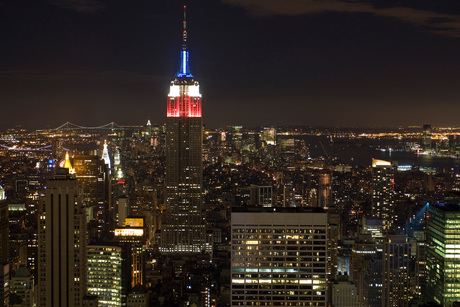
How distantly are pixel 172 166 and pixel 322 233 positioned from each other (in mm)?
12664

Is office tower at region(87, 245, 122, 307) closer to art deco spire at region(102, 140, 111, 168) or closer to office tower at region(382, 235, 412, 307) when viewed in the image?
art deco spire at region(102, 140, 111, 168)

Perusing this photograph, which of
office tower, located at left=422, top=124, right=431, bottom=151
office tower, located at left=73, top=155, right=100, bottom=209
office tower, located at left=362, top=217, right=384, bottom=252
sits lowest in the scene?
office tower, located at left=362, top=217, right=384, bottom=252

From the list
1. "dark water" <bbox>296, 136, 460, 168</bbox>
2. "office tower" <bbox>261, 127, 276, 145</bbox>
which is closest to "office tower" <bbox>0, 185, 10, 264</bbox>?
"office tower" <bbox>261, 127, 276, 145</bbox>

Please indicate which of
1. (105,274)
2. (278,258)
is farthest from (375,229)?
(278,258)

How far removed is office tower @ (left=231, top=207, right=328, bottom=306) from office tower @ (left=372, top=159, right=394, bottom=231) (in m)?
6.62

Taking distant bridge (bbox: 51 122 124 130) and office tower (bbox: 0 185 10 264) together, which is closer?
distant bridge (bbox: 51 122 124 130)

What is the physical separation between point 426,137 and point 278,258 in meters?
5.32

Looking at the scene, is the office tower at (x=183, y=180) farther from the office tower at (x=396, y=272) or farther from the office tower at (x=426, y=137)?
the office tower at (x=426, y=137)

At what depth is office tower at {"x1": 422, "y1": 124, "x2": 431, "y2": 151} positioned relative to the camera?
13.4m

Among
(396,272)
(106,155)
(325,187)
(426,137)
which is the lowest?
(396,272)

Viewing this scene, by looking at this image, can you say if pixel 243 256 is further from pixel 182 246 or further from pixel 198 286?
pixel 182 246

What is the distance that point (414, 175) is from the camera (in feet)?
53.9

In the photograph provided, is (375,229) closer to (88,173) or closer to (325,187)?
(325,187)

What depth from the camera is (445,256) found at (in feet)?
39.0
